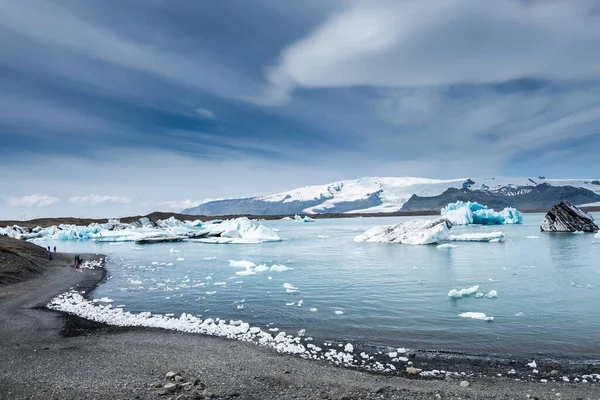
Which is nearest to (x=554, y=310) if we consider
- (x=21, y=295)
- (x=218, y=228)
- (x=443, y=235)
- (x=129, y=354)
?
(x=129, y=354)

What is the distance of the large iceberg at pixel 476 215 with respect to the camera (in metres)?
63.9

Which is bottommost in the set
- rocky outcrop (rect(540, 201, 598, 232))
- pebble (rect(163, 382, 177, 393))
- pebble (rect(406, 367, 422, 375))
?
pebble (rect(406, 367, 422, 375))

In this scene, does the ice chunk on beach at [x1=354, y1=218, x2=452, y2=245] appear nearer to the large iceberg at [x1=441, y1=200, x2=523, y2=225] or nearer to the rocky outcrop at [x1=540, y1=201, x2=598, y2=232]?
the rocky outcrop at [x1=540, y1=201, x2=598, y2=232]

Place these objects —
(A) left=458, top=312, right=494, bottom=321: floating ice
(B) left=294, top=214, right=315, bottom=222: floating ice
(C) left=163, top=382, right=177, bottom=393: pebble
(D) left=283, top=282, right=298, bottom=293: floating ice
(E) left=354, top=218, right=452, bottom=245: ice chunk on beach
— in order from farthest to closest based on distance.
A: (B) left=294, top=214, right=315, bottom=222: floating ice
(E) left=354, top=218, right=452, bottom=245: ice chunk on beach
(D) left=283, top=282, right=298, bottom=293: floating ice
(A) left=458, top=312, right=494, bottom=321: floating ice
(C) left=163, top=382, right=177, bottom=393: pebble

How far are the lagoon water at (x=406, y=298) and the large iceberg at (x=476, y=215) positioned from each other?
36.0m

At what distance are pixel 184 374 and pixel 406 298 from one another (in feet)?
32.0

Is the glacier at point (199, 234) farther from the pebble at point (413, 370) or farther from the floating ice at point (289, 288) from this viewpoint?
the pebble at point (413, 370)

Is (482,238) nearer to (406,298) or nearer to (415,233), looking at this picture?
(415,233)

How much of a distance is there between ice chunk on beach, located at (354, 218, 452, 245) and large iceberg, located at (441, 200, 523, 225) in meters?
23.3

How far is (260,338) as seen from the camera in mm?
10336

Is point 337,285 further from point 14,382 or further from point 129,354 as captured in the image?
point 14,382

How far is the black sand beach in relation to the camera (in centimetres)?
664

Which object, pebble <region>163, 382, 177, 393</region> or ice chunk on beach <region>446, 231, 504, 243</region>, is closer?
pebble <region>163, 382, 177, 393</region>

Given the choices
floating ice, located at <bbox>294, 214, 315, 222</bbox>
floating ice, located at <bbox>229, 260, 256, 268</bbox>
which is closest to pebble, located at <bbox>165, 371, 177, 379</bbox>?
floating ice, located at <bbox>229, 260, 256, 268</bbox>
